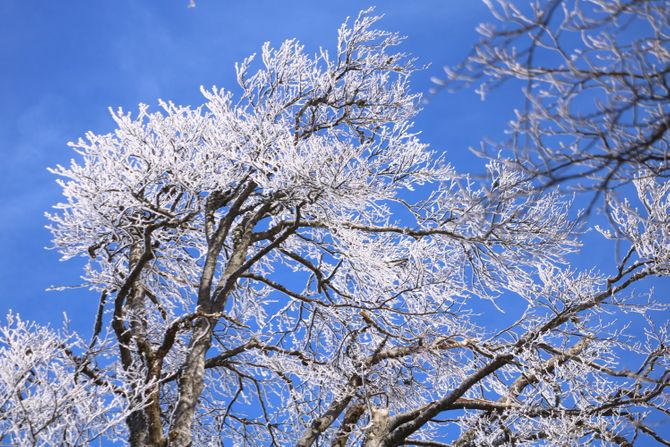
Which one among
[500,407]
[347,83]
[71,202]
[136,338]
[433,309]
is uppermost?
[347,83]

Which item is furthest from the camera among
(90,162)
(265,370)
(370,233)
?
(370,233)

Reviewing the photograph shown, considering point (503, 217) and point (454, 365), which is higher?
point (503, 217)

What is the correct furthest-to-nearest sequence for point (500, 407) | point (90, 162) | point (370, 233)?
A: 1. point (370, 233)
2. point (90, 162)
3. point (500, 407)

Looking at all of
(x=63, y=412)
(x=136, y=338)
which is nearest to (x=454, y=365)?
(x=136, y=338)

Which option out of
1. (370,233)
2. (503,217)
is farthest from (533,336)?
(370,233)

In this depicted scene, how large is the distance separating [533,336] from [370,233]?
250 cm

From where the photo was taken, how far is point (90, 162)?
26.7 feet

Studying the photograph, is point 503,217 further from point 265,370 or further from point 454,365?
point 265,370

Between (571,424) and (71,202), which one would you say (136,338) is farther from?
(571,424)

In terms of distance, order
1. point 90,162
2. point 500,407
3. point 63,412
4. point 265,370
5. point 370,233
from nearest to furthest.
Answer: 1. point 63,412
2. point 500,407
3. point 90,162
4. point 265,370
5. point 370,233

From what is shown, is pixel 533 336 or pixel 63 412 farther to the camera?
pixel 533 336

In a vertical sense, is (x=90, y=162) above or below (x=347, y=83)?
below

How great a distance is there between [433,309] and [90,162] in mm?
4001

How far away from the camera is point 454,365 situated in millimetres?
8195
